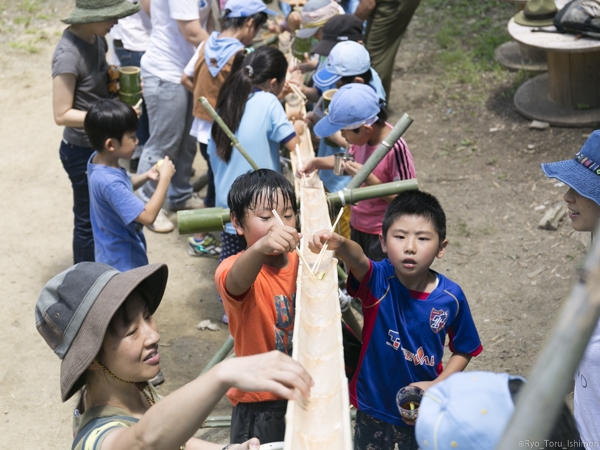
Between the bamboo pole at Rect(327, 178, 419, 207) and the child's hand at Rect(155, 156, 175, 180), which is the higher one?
the bamboo pole at Rect(327, 178, 419, 207)

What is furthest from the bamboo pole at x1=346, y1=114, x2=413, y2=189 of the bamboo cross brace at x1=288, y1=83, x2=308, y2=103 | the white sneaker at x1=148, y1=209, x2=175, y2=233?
the white sneaker at x1=148, y1=209, x2=175, y2=233

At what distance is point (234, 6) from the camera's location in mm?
5004

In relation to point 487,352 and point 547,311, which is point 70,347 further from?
point 547,311

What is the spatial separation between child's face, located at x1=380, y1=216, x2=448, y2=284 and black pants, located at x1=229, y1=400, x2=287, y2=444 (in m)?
0.71

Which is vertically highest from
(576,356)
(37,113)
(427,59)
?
(576,356)

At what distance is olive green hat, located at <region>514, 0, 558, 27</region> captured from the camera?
23.3 ft

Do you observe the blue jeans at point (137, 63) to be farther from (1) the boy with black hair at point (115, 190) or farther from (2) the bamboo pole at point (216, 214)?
(2) the bamboo pole at point (216, 214)

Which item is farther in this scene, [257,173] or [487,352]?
[487,352]

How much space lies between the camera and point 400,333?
2.77m

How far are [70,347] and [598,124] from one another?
630 centimetres

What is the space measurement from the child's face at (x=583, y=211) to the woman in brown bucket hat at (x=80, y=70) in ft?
10.4

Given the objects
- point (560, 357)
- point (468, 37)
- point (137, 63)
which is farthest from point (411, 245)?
point (468, 37)

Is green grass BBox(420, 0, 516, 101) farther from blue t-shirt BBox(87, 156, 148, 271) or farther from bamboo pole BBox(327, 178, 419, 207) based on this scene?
bamboo pole BBox(327, 178, 419, 207)

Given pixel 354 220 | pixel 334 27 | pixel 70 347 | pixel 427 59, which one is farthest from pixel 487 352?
pixel 427 59
